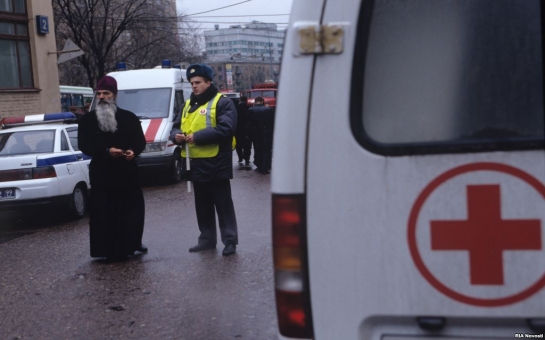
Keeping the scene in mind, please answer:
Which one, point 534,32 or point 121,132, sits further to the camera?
point 121,132

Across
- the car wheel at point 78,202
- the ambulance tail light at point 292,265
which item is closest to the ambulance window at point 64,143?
the car wheel at point 78,202

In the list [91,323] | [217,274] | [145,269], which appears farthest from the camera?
[145,269]

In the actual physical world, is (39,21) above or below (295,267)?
above

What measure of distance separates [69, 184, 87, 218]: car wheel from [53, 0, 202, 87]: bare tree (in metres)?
21.2

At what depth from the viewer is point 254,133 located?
54.3ft

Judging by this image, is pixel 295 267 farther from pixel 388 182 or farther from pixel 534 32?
pixel 534 32

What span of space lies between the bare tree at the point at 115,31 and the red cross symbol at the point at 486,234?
3097cm

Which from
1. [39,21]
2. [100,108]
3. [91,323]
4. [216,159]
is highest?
[39,21]

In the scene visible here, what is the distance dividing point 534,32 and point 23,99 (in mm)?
22078

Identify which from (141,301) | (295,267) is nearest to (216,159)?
(141,301)

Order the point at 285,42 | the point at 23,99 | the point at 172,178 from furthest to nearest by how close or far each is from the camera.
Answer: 1. the point at 23,99
2. the point at 172,178
3. the point at 285,42

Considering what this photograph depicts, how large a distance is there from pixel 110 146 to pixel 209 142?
1000 mm

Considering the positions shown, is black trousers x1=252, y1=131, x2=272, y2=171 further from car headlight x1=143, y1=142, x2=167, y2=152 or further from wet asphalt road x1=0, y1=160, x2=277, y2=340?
wet asphalt road x1=0, y1=160, x2=277, y2=340

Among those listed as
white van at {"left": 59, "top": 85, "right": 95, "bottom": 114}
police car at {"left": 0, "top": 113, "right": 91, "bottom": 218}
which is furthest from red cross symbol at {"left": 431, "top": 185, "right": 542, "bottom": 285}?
white van at {"left": 59, "top": 85, "right": 95, "bottom": 114}
